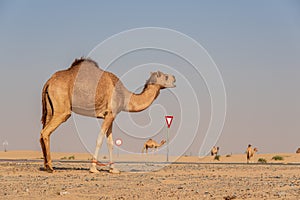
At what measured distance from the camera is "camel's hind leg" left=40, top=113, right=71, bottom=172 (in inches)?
794

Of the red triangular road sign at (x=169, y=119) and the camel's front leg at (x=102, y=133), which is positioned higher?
the red triangular road sign at (x=169, y=119)

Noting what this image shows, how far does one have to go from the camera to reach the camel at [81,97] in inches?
805

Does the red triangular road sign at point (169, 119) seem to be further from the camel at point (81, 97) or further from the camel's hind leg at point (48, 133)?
the camel's hind leg at point (48, 133)

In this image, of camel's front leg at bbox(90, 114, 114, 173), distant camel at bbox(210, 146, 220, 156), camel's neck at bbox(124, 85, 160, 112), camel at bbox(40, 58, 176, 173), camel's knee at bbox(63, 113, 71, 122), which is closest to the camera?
camel's front leg at bbox(90, 114, 114, 173)

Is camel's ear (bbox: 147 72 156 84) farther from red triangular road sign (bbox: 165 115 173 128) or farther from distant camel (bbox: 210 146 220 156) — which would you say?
distant camel (bbox: 210 146 220 156)

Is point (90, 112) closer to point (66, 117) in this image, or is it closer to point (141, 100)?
point (66, 117)

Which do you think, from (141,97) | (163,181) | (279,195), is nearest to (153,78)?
(141,97)

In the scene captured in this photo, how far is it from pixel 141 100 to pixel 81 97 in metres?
1.98

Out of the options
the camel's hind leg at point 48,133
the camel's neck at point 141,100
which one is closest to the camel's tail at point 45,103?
the camel's hind leg at point 48,133

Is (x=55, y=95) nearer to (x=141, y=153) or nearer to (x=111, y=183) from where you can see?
(x=111, y=183)

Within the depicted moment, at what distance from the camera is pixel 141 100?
2145 cm

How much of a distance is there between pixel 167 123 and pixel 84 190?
18455 mm

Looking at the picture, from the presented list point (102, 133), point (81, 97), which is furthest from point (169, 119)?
point (102, 133)

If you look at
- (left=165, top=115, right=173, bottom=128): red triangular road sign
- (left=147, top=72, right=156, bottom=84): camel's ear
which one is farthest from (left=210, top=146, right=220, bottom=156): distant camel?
(left=147, top=72, right=156, bottom=84): camel's ear
